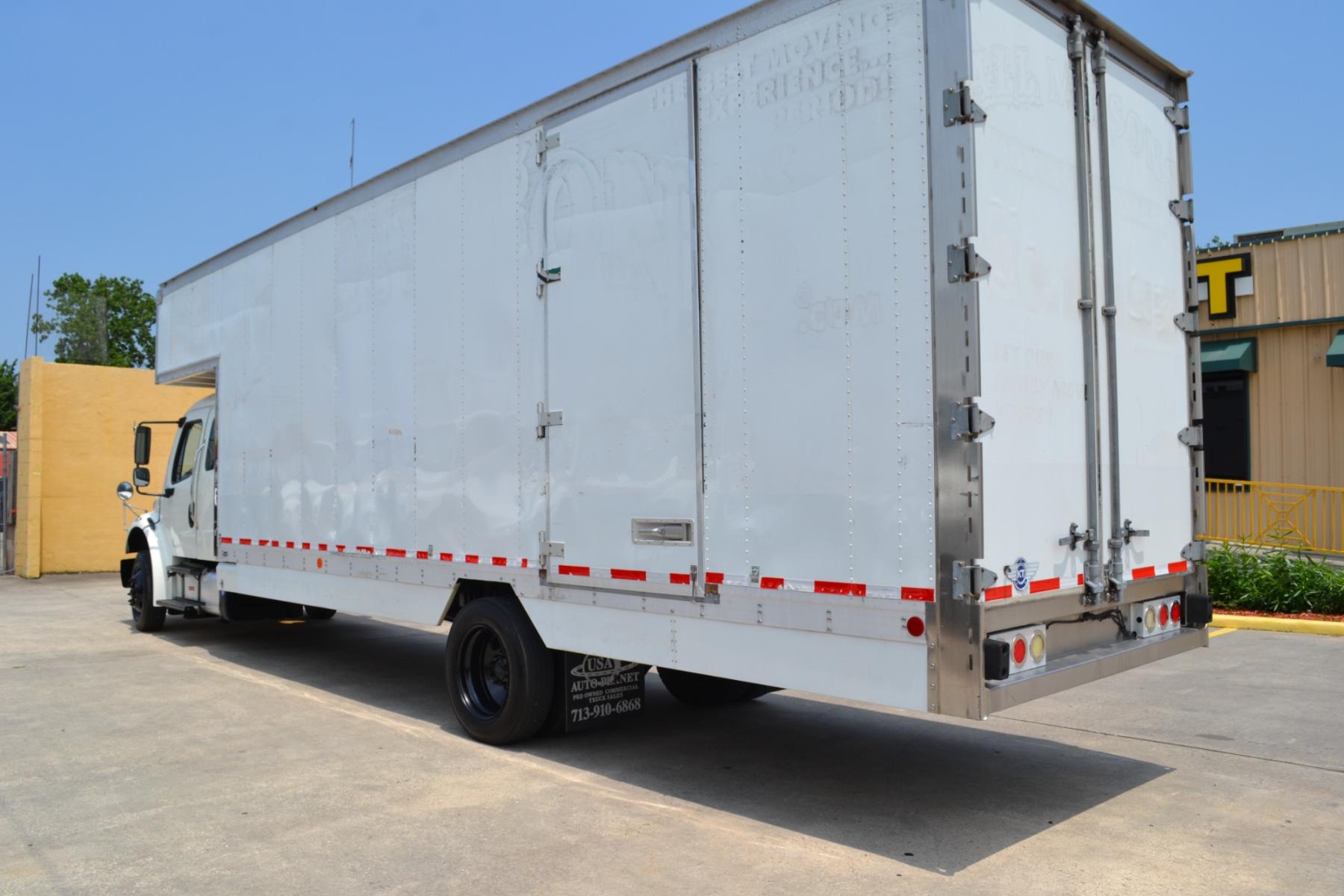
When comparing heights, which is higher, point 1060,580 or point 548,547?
point 548,547

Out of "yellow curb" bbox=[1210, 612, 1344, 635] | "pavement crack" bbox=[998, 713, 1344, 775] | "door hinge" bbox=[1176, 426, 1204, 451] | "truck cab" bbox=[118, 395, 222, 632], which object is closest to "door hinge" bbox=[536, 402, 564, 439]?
"door hinge" bbox=[1176, 426, 1204, 451]

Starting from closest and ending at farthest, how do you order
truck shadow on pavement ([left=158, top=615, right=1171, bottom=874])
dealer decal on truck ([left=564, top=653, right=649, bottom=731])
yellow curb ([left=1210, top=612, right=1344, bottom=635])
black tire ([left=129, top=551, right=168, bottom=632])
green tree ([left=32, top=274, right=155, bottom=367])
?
truck shadow on pavement ([left=158, top=615, right=1171, bottom=874]) → dealer decal on truck ([left=564, top=653, right=649, bottom=731]) → yellow curb ([left=1210, top=612, right=1344, bottom=635]) → black tire ([left=129, top=551, right=168, bottom=632]) → green tree ([left=32, top=274, right=155, bottom=367])

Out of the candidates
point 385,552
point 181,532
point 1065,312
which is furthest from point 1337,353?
point 181,532

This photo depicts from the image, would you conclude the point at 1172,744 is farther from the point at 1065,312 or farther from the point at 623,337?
the point at 623,337

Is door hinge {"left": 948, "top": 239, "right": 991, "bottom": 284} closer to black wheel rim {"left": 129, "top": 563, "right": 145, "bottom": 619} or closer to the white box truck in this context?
the white box truck

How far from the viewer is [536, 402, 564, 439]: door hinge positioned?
5996 mm

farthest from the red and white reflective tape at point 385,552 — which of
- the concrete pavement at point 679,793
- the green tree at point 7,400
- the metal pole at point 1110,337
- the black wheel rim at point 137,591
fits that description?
the green tree at point 7,400

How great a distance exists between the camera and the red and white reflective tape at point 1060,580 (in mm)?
4301

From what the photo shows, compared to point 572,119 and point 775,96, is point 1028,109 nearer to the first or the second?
point 775,96

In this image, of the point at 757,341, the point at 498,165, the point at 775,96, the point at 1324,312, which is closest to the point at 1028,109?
the point at 775,96

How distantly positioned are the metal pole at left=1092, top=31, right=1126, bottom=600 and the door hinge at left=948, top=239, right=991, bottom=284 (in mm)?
1313

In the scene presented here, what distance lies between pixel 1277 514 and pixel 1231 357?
8.27ft

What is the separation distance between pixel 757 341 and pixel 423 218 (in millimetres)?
3323

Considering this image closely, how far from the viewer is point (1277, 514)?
15492 mm
